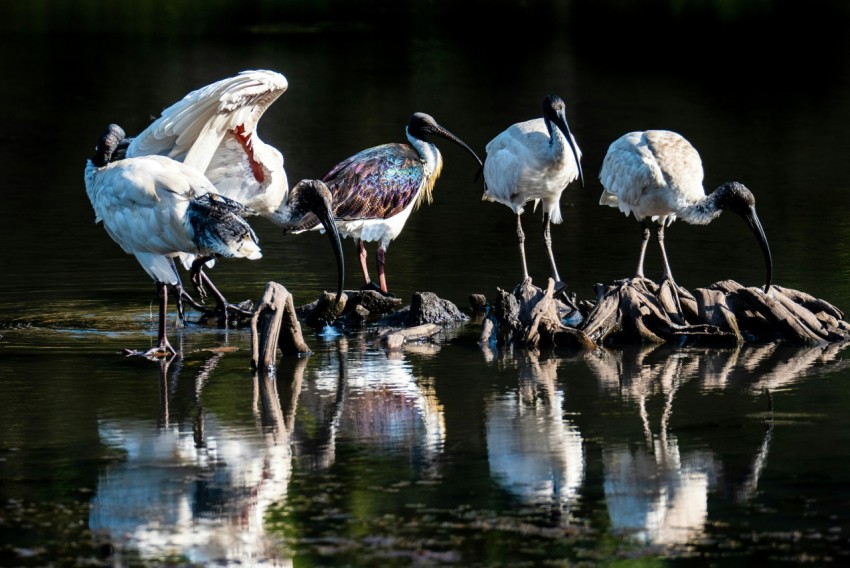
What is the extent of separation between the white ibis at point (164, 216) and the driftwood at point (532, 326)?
1756mm

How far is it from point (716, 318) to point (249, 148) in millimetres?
3699

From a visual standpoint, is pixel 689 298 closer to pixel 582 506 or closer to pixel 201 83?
pixel 582 506

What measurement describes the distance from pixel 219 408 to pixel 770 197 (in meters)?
10.9

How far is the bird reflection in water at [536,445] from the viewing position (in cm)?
751

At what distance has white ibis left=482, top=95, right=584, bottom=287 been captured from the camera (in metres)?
13.4

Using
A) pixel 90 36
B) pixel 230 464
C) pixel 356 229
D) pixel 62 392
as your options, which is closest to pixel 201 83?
pixel 90 36

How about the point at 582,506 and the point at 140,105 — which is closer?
the point at 582,506

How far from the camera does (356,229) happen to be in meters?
14.0

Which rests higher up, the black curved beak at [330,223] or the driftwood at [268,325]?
the black curved beak at [330,223]

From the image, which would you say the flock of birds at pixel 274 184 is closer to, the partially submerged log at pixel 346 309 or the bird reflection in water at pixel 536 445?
the partially submerged log at pixel 346 309

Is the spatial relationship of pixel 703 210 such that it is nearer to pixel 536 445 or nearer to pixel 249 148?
pixel 249 148

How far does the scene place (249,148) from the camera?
12359 mm

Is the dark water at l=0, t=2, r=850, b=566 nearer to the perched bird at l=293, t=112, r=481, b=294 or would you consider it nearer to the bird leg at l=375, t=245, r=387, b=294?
the bird leg at l=375, t=245, r=387, b=294

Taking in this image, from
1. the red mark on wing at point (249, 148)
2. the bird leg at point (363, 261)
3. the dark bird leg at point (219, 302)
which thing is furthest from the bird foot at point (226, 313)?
the bird leg at point (363, 261)
